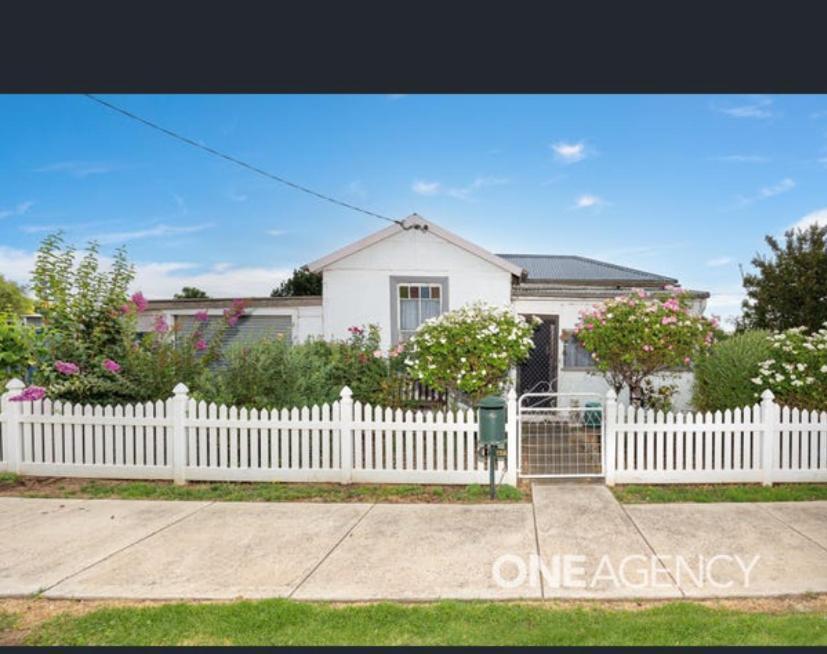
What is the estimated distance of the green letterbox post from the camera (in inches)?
215

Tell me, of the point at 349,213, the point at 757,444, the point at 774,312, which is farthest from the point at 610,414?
the point at 774,312

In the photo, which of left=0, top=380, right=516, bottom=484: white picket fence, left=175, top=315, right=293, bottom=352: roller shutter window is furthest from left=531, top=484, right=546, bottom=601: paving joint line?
left=175, top=315, right=293, bottom=352: roller shutter window

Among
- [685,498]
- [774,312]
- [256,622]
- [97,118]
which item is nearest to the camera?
[256,622]

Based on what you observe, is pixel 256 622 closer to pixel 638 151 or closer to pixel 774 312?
pixel 638 151

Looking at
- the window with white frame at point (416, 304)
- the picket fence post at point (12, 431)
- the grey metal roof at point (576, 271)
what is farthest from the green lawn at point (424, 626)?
the grey metal roof at point (576, 271)

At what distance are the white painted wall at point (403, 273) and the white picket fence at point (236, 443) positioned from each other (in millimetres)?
4541

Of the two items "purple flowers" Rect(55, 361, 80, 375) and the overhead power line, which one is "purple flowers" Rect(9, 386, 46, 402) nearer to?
"purple flowers" Rect(55, 361, 80, 375)

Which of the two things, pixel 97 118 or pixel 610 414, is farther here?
pixel 97 118

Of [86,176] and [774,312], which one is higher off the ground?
[86,176]

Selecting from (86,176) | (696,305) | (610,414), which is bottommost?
(610,414)

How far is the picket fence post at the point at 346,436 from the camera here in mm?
6031

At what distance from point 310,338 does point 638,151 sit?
27.4ft

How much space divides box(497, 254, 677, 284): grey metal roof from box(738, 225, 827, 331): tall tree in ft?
18.7

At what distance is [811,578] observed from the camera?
358 cm
